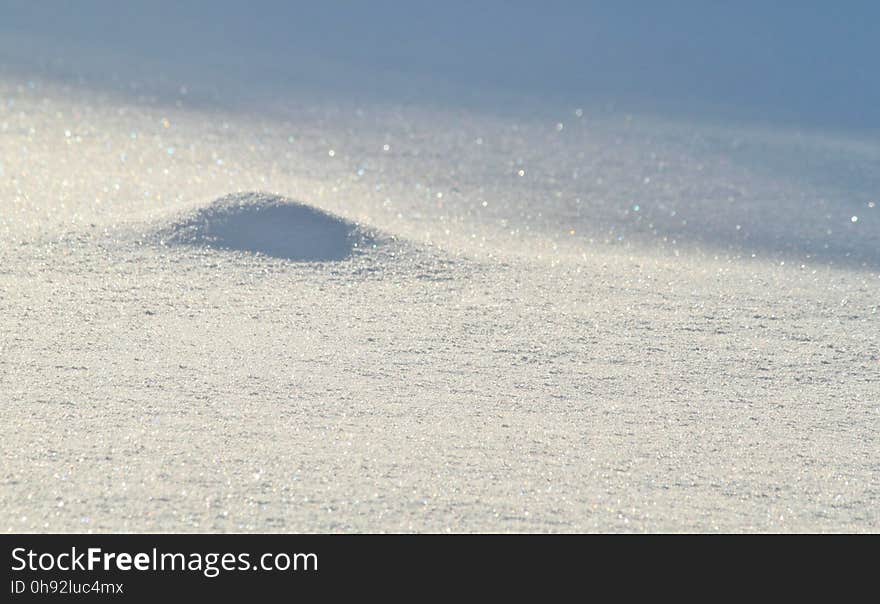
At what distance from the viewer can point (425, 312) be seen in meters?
2.05

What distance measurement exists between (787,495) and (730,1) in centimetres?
429

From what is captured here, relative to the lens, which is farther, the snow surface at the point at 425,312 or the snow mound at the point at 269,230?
the snow mound at the point at 269,230

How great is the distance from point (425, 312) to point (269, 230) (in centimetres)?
51

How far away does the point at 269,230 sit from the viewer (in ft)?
7.79

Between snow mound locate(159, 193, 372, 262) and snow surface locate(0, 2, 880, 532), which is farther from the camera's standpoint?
snow mound locate(159, 193, 372, 262)

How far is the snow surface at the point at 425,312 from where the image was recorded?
138cm

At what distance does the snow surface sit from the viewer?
138 cm

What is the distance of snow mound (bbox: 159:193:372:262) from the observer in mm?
2311

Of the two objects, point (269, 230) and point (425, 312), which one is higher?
point (269, 230)

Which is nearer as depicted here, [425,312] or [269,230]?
[425,312]

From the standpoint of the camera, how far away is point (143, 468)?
1.37 m

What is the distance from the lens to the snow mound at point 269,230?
231 centimetres
